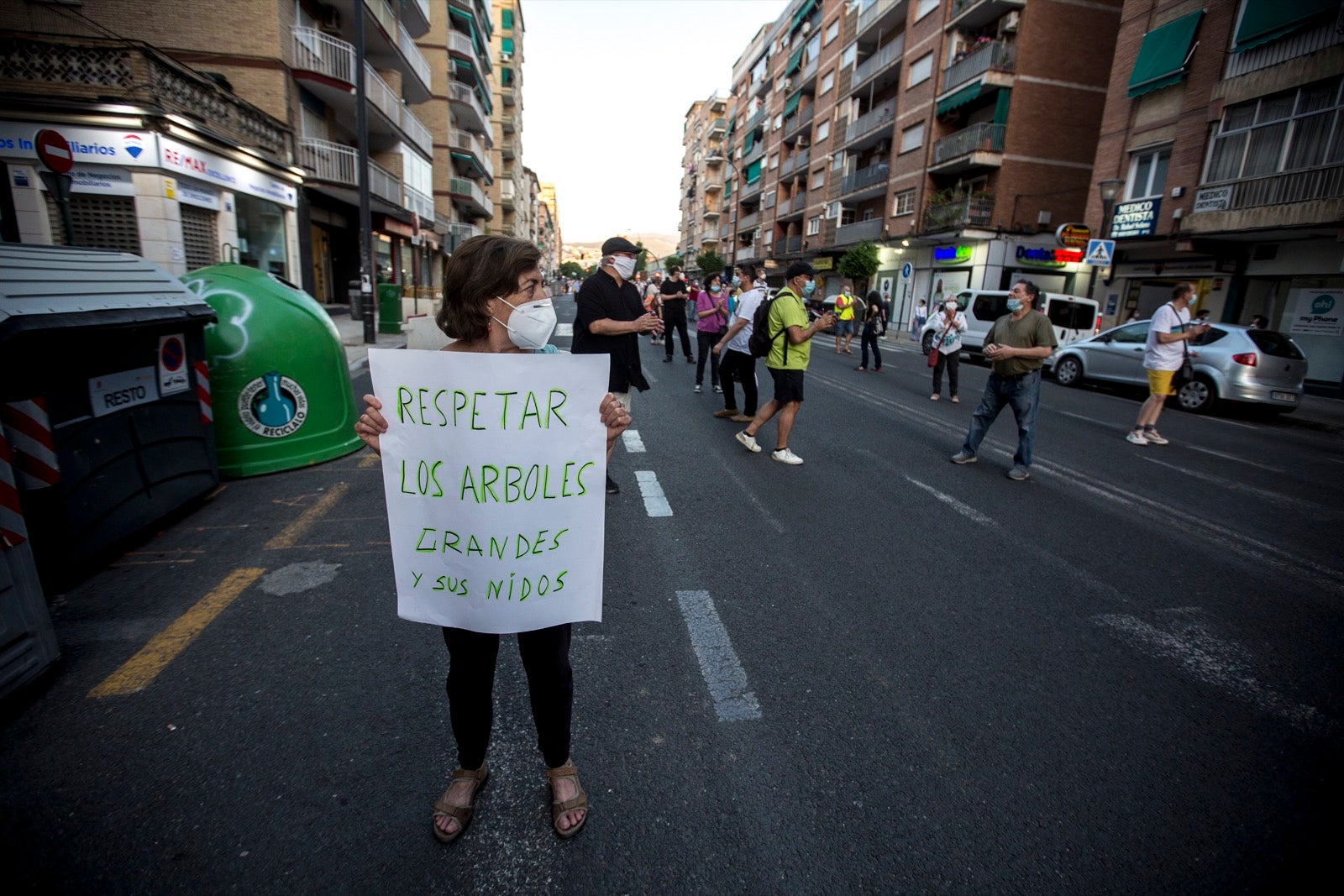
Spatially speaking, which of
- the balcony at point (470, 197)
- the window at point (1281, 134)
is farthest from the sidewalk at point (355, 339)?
the window at point (1281, 134)

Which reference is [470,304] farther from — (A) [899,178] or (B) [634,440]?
(A) [899,178]

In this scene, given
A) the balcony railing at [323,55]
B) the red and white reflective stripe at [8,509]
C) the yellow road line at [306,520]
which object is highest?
the balcony railing at [323,55]

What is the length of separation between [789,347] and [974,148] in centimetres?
2633

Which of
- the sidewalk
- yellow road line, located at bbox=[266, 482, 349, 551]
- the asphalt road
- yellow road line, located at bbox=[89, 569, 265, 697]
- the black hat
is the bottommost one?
yellow road line, located at bbox=[89, 569, 265, 697]

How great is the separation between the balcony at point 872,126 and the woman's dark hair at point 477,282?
36.8m

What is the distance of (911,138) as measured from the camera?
103 feet

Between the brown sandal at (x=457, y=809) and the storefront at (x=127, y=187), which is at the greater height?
the storefront at (x=127, y=187)

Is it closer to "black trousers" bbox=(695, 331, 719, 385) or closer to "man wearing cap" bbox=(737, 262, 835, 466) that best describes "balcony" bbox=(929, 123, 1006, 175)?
"black trousers" bbox=(695, 331, 719, 385)

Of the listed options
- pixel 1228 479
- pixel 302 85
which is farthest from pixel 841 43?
pixel 1228 479

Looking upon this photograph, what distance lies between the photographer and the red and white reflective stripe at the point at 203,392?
464cm

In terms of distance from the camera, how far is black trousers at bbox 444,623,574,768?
76.9 inches

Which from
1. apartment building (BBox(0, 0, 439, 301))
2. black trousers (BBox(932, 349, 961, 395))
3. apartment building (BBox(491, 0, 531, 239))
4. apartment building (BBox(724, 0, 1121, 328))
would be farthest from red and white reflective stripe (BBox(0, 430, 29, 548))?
apartment building (BBox(491, 0, 531, 239))

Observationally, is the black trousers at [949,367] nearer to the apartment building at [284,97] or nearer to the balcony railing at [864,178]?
the apartment building at [284,97]

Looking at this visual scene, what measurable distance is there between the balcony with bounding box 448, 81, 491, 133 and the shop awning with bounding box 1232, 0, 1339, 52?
114 ft
